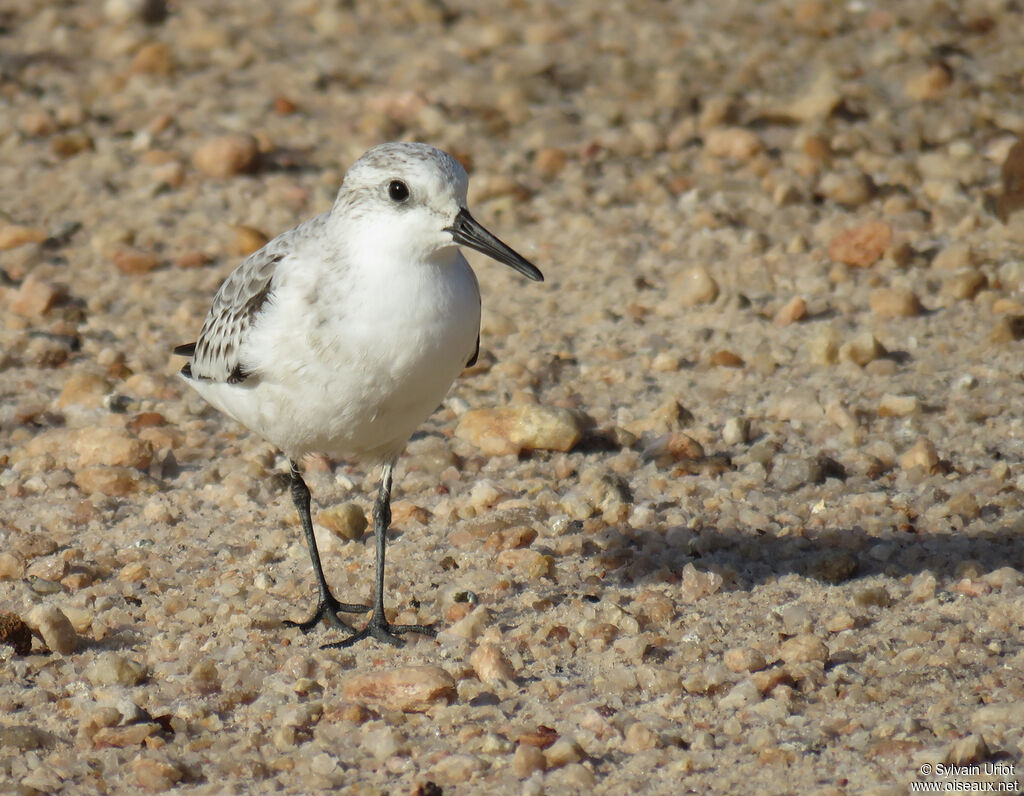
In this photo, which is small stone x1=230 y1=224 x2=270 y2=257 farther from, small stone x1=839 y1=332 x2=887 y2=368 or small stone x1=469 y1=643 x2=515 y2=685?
small stone x1=469 y1=643 x2=515 y2=685

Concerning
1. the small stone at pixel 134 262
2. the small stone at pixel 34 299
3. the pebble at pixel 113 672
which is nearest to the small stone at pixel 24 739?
the pebble at pixel 113 672

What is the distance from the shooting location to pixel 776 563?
5.61m

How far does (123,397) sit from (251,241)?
5.47 ft

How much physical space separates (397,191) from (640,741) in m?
2.16

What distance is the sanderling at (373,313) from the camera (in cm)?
491

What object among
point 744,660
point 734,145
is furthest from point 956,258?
point 744,660

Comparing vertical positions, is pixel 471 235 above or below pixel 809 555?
above

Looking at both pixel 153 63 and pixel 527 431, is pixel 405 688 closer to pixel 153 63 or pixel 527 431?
pixel 527 431

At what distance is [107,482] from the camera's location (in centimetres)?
617

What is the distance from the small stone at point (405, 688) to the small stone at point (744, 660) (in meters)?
1.00

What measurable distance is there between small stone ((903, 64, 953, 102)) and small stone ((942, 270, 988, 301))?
256 centimetres

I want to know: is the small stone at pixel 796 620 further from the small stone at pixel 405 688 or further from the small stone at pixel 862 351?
the small stone at pixel 862 351

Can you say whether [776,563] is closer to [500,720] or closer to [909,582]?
[909,582]

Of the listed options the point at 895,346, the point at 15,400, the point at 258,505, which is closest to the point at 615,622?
the point at 258,505
